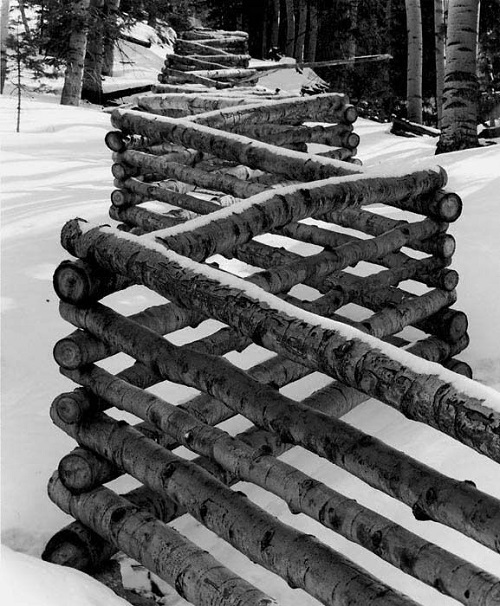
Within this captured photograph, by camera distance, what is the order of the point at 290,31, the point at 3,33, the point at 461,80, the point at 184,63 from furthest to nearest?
the point at 290,31 < the point at 3,33 < the point at 184,63 < the point at 461,80

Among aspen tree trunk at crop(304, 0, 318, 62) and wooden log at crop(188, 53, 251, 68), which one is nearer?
wooden log at crop(188, 53, 251, 68)

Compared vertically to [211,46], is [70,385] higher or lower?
lower

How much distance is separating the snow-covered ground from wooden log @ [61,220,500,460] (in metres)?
0.99

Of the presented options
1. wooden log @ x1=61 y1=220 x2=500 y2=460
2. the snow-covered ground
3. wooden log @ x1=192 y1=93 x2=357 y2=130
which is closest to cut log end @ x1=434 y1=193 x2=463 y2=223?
the snow-covered ground

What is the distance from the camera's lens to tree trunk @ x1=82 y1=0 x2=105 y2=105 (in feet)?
54.4

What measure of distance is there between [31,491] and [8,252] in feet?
9.24

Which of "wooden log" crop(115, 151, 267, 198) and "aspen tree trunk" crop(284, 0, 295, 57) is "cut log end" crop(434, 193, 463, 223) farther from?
"aspen tree trunk" crop(284, 0, 295, 57)

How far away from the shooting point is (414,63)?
17297 millimetres

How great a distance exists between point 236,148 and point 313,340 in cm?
284

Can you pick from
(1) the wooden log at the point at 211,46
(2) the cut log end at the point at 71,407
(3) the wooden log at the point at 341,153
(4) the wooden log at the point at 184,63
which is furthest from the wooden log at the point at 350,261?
(1) the wooden log at the point at 211,46

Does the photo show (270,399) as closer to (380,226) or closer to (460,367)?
(460,367)

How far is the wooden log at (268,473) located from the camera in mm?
2365

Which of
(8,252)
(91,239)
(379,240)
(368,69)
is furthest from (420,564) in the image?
(368,69)

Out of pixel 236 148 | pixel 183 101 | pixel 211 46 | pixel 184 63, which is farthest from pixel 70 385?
pixel 211 46
